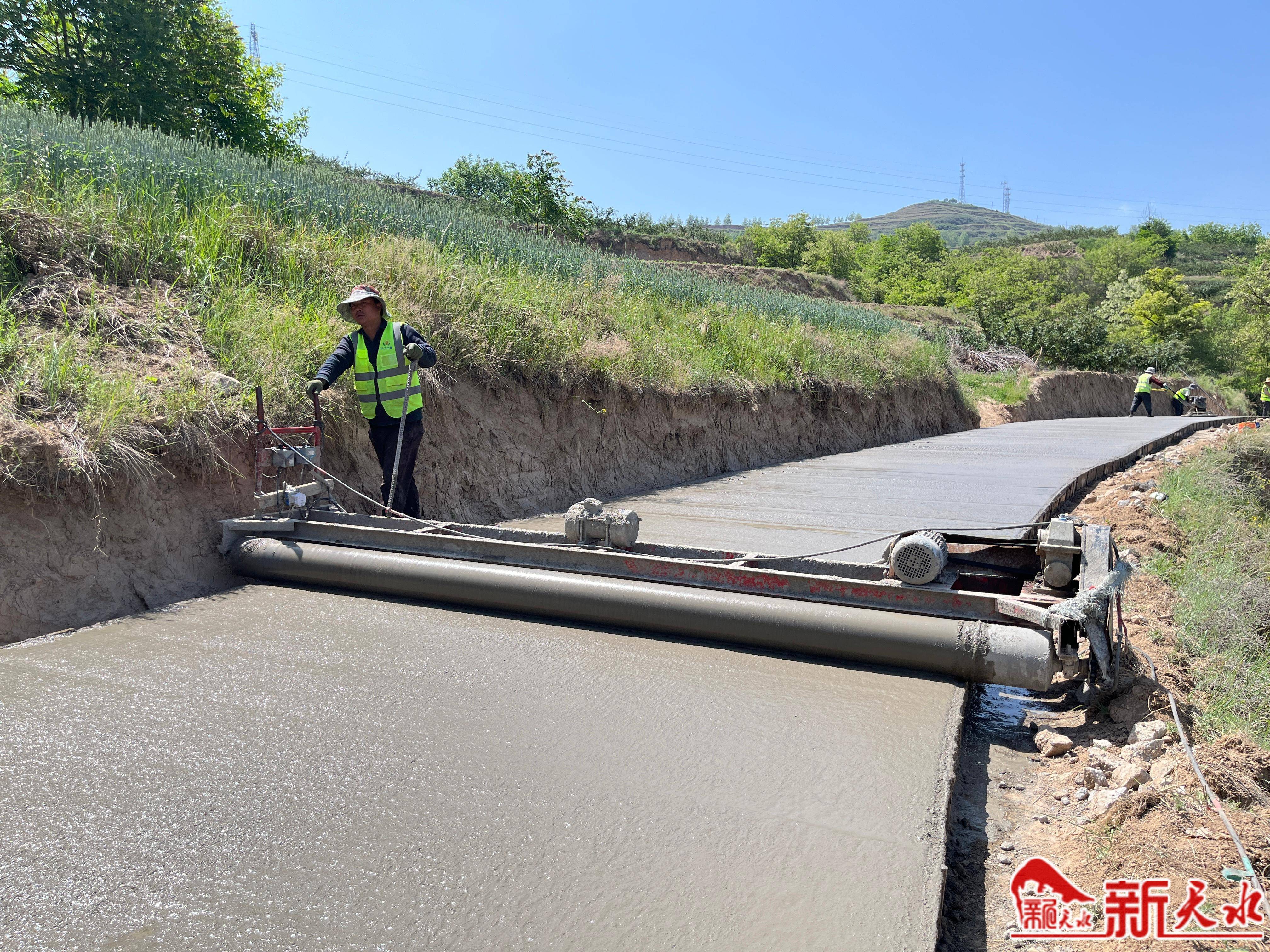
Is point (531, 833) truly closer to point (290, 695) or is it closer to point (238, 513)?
point (290, 695)

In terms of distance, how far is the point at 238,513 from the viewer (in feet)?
16.6

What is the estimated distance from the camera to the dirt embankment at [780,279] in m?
36.9

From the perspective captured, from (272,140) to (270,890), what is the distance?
77.3 feet

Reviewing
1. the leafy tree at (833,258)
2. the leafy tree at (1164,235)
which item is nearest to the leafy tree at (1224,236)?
the leafy tree at (1164,235)

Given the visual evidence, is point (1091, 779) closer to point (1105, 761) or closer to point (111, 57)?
point (1105, 761)

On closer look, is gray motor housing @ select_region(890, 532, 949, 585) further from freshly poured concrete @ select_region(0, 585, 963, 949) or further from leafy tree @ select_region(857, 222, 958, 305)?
leafy tree @ select_region(857, 222, 958, 305)

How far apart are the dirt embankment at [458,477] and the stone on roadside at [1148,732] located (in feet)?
14.8

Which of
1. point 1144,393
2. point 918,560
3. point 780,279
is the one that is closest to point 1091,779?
point 918,560

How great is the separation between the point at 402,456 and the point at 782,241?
5495cm

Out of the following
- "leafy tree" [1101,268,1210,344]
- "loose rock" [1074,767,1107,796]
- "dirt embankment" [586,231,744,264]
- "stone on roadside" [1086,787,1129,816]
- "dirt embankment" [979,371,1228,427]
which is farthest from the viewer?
"leafy tree" [1101,268,1210,344]

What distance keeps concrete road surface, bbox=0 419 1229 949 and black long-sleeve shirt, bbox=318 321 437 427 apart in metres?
1.66

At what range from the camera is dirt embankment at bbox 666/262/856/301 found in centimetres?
3691

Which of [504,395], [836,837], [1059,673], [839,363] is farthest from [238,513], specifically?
[839,363]

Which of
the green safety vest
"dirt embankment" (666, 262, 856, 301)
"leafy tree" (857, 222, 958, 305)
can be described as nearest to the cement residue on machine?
the green safety vest
